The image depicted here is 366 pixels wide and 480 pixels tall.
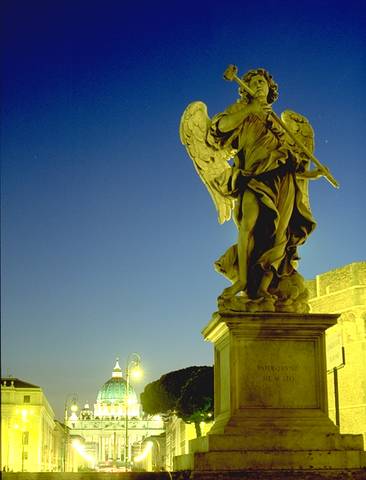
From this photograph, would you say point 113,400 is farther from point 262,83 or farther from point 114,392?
point 262,83

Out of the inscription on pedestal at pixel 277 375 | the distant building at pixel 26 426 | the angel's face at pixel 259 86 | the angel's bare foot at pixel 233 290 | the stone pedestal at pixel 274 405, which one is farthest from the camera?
the distant building at pixel 26 426

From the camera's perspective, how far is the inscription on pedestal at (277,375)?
283 inches

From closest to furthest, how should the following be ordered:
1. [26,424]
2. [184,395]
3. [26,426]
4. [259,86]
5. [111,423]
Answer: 1. [259,86]
2. [184,395]
3. [26,424]
4. [26,426]
5. [111,423]

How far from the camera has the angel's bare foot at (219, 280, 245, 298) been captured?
768cm

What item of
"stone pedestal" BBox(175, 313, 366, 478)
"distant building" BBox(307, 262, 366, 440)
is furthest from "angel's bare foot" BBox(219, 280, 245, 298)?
"distant building" BBox(307, 262, 366, 440)

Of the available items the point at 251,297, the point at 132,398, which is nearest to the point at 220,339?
the point at 251,297

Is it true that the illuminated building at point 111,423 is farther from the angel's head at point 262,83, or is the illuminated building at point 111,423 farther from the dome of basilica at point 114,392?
the angel's head at point 262,83

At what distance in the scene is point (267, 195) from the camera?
792 cm

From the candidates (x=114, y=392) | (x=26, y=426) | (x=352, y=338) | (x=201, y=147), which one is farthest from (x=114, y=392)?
(x=201, y=147)

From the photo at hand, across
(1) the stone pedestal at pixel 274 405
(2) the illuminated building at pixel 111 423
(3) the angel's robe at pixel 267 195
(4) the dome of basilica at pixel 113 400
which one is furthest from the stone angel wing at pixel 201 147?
(4) the dome of basilica at pixel 113 400

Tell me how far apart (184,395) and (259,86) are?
2869cm

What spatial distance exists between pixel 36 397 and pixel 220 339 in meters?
80.0

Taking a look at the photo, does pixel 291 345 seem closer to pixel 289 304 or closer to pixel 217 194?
pixel 289 304

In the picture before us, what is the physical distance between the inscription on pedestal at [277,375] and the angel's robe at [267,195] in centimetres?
77
